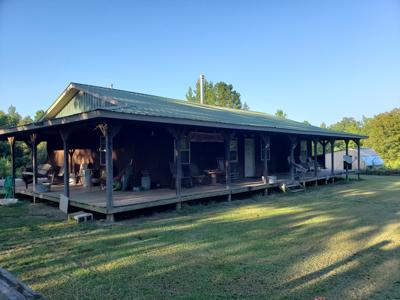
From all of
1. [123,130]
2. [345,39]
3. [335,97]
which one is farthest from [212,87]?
[123,130]

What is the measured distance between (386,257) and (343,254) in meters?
0.60

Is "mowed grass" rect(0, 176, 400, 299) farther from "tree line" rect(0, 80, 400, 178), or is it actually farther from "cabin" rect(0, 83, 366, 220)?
"tree line" rect(0, 80, 400, 178)

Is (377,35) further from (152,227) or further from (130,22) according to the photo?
(152,227)

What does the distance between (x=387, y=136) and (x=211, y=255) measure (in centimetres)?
3655

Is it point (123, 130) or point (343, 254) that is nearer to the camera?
point (343, 254)

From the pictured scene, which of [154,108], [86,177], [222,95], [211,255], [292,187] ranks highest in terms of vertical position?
[222,95]

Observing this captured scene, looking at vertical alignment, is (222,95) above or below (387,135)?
above

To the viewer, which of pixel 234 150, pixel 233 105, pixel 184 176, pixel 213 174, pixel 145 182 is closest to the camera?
pixel 145 182

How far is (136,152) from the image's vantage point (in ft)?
32.8

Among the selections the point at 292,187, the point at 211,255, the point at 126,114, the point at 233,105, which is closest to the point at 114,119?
the point at 126,114

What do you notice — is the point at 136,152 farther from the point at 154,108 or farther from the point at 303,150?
the point at 303,150

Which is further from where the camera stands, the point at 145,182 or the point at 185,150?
the point at 185,150

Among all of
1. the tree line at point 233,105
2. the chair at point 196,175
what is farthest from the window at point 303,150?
the chair at point 196,175

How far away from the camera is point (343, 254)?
4.42m
